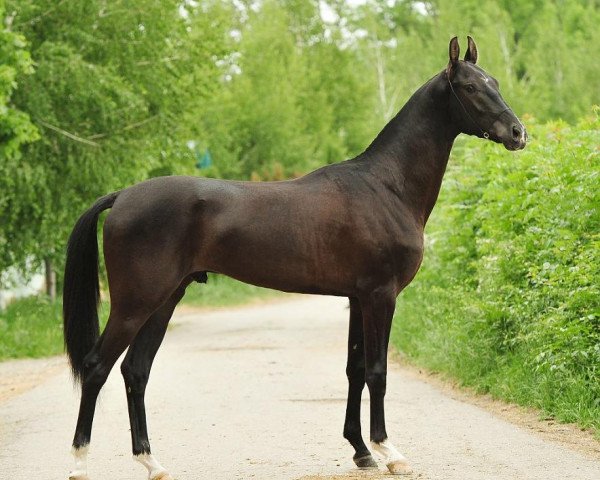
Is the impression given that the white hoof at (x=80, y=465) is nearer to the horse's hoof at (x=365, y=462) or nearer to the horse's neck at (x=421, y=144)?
the horse's hoof at (x=365, y=462)

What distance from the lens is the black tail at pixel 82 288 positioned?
6992 millimetres

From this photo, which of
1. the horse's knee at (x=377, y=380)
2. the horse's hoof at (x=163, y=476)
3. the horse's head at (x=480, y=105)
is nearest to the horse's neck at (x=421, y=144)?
the horse's head at (x=480, y=105)

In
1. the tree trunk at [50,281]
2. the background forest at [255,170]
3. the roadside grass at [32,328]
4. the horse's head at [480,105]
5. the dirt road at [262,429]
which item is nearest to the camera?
the dirt road at [262,429]

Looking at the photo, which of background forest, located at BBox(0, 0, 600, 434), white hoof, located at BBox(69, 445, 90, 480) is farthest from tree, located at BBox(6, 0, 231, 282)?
white hoof, located at BBox(69, 445, 90, 480)

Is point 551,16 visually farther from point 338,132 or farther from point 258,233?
point 258,233

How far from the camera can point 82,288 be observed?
7.14 metres

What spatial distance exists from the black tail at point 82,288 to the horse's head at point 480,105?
243 cm

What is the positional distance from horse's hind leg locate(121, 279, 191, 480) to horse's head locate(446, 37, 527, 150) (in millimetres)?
2224

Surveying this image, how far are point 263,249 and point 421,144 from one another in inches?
56.1

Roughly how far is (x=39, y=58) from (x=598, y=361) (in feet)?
43.0

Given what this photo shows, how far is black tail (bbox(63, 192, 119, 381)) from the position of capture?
6992mm

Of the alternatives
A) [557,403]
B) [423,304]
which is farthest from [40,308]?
[557,403]

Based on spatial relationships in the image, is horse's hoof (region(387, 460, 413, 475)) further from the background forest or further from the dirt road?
the background forest

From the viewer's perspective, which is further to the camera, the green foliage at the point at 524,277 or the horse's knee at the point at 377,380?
the green foliage at the point at 524,277
